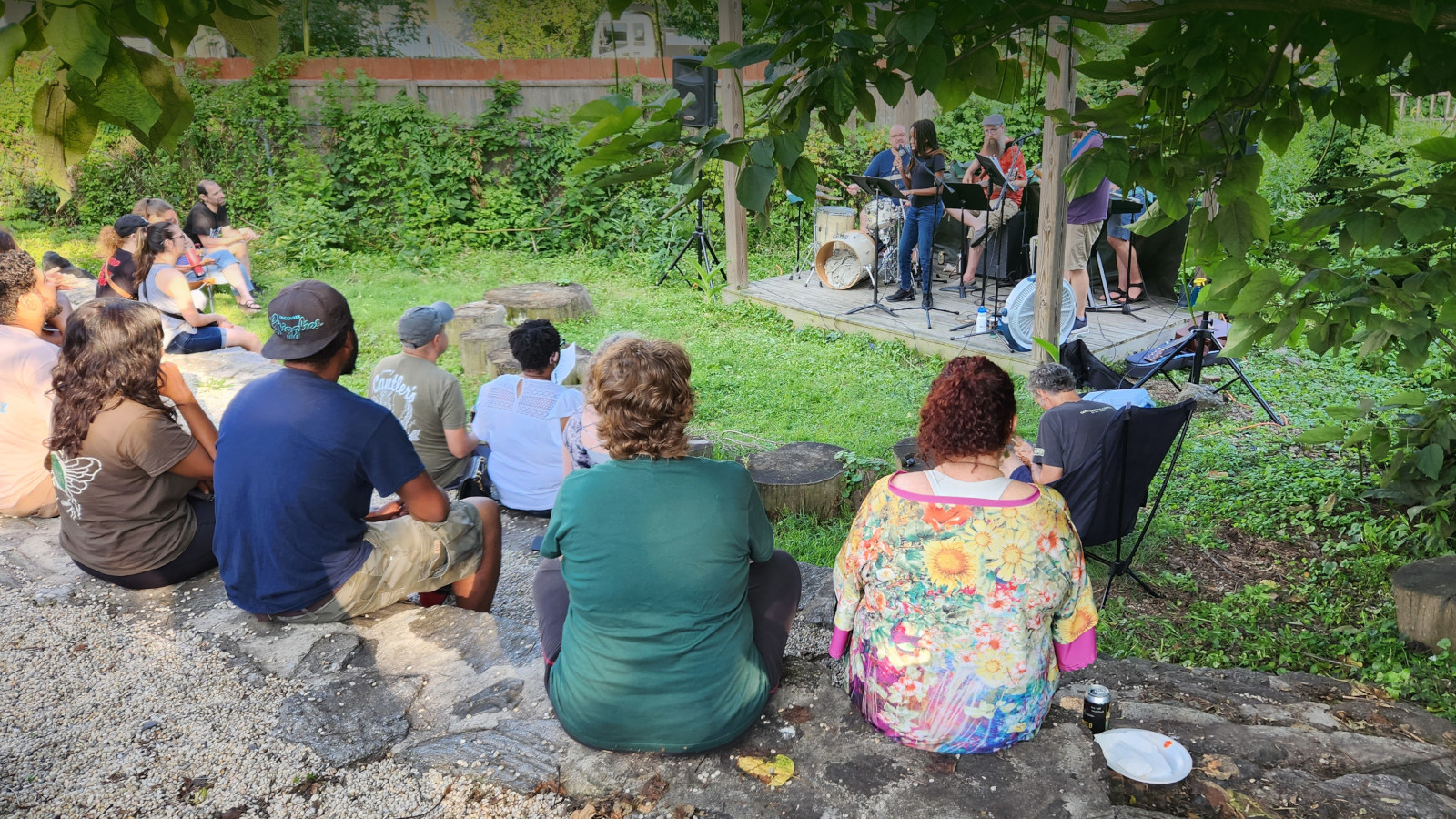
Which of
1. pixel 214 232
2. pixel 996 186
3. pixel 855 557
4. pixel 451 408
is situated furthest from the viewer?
pixel 214 232

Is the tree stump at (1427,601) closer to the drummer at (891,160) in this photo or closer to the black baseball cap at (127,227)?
the drummer at (891,160)

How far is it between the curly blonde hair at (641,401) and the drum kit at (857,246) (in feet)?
22.1

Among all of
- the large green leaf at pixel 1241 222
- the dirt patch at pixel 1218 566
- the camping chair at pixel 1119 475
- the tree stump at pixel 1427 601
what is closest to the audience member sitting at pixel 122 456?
the large green leaf at pixel 1241 222

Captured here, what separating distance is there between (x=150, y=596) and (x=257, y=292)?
7.21 meters

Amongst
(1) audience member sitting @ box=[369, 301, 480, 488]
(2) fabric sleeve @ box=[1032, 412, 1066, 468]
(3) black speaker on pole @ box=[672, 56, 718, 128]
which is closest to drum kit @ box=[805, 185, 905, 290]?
(3) black speaker on pole @ box=[672, 56, 718, 128]

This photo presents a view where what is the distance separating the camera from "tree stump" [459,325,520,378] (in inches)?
Answer: 282

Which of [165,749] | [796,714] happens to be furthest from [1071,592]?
[165,749]

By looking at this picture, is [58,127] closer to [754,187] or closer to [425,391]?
[754,187]

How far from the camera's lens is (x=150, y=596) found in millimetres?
3143

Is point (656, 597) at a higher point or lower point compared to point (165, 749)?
higher

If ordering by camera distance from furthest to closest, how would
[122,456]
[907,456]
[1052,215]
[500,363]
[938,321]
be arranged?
1. [938,321]
2. [500,363]
3. [1052,215]
4. [907,456]
5. [122,456]

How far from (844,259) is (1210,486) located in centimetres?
492

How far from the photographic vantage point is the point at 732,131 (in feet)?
29.4

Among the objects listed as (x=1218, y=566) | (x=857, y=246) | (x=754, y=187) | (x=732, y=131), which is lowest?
(x=1218, y=566)
